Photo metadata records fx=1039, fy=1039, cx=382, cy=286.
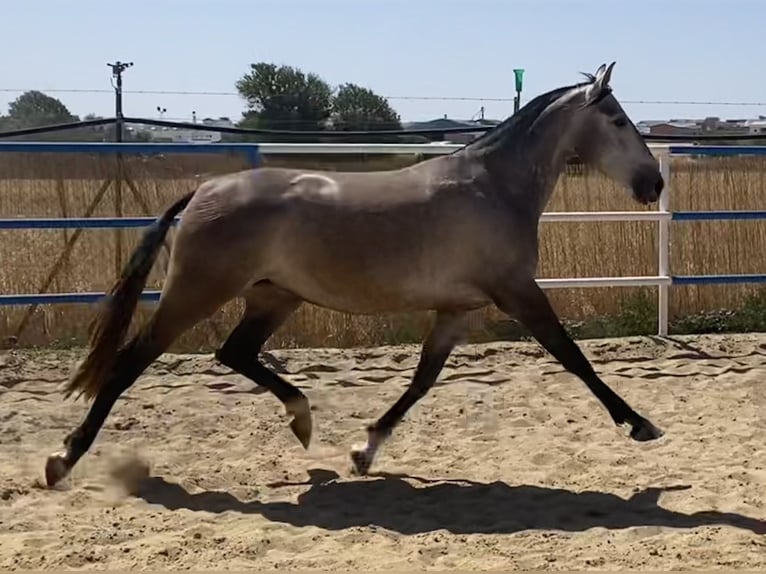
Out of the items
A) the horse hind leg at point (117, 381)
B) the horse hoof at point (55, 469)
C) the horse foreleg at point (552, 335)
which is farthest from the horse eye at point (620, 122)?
the horse hoof at point (55, 469)

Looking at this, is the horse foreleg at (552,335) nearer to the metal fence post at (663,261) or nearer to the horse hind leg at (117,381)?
the horse hind leg at (117,381)

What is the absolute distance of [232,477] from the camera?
4531mm

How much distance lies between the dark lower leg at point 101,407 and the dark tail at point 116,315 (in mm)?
72

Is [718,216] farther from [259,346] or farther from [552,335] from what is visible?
[259,346]

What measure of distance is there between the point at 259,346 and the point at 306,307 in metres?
2.69

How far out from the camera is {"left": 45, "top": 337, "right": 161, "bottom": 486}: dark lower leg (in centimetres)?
425

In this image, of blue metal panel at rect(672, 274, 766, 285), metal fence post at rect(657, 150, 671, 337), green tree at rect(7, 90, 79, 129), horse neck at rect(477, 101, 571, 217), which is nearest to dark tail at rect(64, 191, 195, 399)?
horse neck at rect(477, 101, 571, 217)

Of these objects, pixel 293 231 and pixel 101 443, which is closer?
pixel 293 231

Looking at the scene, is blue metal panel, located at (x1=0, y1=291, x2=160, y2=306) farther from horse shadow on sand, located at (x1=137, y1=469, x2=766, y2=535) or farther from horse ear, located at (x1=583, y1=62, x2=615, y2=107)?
horse ear, located at (x1=583, y1=62, x2=615, y2=107)

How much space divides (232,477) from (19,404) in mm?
1842

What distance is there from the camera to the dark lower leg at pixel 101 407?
4250mm

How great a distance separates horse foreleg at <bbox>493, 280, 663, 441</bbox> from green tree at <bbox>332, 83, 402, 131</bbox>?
60.1ft

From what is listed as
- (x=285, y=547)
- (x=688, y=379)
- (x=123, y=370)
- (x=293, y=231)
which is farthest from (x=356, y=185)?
(x=688, y=379)

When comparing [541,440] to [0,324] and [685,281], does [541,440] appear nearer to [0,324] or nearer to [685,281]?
[685,281]
